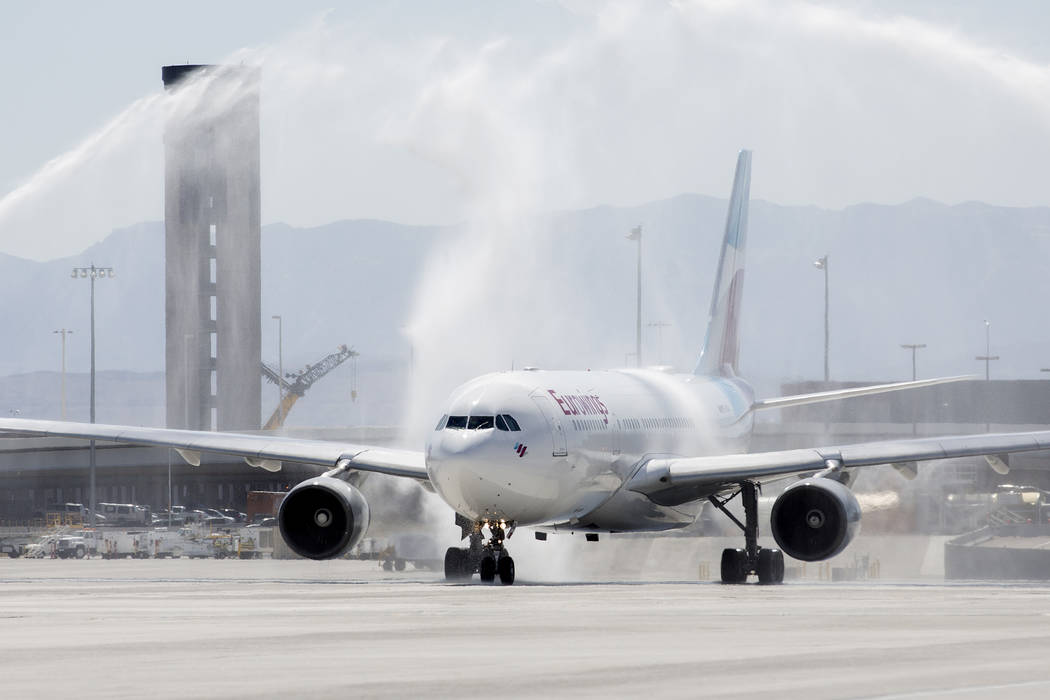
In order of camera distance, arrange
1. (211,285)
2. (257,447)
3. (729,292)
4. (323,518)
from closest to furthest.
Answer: (323,518), (257,447), (729,292), (211,285)

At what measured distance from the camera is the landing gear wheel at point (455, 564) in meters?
42.1

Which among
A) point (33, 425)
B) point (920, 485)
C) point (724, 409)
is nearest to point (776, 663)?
point (33, 425)

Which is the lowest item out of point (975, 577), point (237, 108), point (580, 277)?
point (975, 577)

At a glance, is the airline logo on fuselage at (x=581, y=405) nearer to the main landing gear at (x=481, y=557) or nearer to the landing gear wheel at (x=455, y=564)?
the main landing gear at (x=481, y=557)

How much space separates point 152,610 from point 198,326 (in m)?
155

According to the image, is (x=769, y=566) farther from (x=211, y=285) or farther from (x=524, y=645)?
(x=211, y=285)

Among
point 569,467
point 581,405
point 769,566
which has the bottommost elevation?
point 769,566

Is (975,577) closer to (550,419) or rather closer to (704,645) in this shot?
(550,419)

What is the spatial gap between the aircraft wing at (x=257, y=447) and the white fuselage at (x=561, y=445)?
11.4 ft

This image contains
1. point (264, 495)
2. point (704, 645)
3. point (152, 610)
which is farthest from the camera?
point (264, 495)

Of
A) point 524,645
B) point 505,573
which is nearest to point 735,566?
point 505,573

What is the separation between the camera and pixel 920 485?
66000 millimetres

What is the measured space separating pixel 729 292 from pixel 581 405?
18.2m

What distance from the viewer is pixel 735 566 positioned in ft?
138
